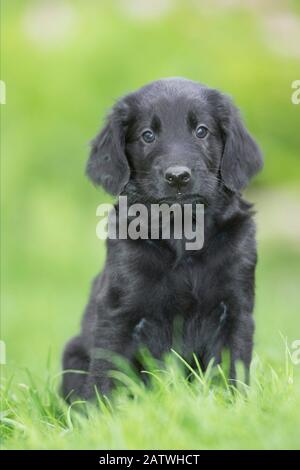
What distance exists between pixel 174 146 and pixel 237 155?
35cm

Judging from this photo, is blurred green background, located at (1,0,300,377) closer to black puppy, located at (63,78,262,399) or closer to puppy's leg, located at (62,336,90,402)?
puppy's leg, located at (62,336,90,402)

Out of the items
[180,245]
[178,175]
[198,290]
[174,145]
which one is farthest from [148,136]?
→ [198,290]

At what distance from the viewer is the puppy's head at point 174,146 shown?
3.76 metres

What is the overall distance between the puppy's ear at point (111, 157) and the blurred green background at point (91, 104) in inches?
158

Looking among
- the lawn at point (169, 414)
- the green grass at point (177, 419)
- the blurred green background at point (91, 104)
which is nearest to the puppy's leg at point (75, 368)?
the lawn at point (169, 414)

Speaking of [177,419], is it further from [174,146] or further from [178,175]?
[174,146]

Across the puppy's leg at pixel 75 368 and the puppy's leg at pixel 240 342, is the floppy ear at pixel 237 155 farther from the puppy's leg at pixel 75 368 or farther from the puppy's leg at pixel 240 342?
the puppy's leg at pixel 75 368

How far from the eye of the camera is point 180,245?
3.87 metres

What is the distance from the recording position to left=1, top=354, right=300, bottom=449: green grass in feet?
9.63

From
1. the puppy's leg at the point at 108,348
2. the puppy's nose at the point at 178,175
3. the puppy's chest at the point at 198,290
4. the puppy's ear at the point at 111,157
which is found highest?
the puppy's ear at the point at 111,157

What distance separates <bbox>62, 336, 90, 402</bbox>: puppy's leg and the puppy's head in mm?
882

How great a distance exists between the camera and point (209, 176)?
12.6ft

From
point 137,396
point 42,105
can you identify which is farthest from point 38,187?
point 137,396

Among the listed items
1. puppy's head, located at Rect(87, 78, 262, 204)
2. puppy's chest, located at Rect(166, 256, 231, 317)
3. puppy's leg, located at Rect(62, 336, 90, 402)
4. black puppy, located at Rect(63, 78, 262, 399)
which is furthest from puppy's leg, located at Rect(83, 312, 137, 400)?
puppy's head, located at Rect(87, 78, 262, 204)
